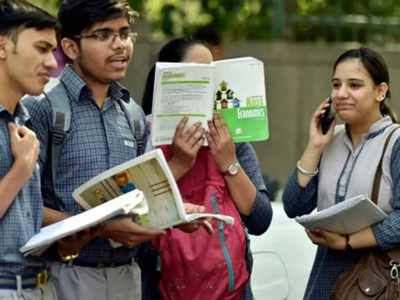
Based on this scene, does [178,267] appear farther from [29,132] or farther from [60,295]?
[29,132]

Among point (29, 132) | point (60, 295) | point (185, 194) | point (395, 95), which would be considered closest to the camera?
point (29, 132)

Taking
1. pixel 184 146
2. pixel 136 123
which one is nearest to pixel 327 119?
pixel 184 146

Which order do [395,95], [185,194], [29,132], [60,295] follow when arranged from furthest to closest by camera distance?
[395,95], [185,194], [60,295], [29,132]

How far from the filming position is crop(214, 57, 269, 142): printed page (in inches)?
202

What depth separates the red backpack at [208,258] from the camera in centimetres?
503

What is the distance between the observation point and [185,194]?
17.0 feet

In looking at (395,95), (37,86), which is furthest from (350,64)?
(395,95)

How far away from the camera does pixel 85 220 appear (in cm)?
432

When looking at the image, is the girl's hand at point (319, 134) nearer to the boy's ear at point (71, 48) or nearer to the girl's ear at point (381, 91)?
the girl's ear at point (381, 91)

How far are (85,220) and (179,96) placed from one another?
862mm

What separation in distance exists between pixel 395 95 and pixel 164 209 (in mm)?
7377

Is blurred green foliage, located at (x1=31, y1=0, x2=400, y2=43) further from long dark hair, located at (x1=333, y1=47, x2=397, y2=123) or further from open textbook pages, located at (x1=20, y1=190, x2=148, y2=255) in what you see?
open textbook pages, located at (x1=20, y1=190, x2=148, y2=255)

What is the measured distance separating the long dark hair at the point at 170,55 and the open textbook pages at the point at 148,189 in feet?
2.50

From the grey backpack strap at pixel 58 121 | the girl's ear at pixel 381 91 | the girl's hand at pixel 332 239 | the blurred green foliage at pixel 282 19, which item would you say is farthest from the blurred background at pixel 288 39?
the grey backpack strap at pixel 58 121
